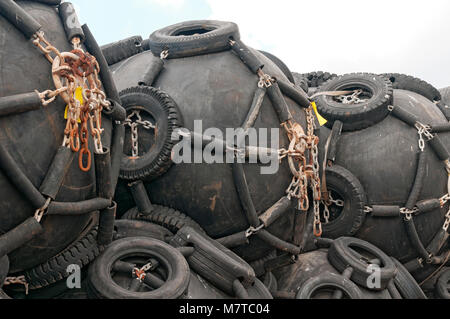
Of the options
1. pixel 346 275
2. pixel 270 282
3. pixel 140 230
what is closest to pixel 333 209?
pixel 346 275

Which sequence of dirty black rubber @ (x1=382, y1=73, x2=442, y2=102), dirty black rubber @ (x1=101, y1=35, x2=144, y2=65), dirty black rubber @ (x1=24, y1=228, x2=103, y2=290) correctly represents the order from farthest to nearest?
1. dirty black rubber @ (x1=382, y1=73, x2=442, y2=102)
2. dirty black rubber @ (x1=101, y1=35, x2=144, y2=65)
3. dirty black rubber @ (x1=24, y1=228, x2=103, y2=290)

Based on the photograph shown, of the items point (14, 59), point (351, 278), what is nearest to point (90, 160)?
point (14, 59)

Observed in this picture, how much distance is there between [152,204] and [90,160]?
128 centimetres

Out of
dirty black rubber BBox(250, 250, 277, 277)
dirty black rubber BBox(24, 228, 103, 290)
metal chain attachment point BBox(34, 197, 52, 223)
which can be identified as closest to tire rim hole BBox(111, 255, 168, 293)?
dirty black rubber BBox(24, 228, 103, 290)

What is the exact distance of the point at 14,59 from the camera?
2.95 metres

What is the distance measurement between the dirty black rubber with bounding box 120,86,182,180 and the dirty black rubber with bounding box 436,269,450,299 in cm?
440

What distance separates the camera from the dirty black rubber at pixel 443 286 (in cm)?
644

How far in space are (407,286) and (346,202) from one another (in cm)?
123

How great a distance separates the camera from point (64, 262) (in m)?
3.52

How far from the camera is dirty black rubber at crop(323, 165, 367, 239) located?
233 inches

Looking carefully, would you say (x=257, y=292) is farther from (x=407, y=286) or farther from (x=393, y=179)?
(x=393, y=179)

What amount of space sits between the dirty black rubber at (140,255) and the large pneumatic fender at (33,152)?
0.38 meters

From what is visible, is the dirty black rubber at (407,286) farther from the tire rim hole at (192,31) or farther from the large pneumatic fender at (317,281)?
the tire rim hole at (192,31)

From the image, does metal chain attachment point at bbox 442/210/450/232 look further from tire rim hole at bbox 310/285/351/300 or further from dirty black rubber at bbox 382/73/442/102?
tire rim hole at bbox 310/285/351/300
